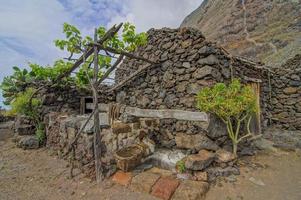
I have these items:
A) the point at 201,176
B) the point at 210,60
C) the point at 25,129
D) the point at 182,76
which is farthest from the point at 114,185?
the point at 25,129

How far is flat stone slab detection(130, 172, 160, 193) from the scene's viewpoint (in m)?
3.78

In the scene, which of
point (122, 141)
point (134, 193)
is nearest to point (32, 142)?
point (122, 141)

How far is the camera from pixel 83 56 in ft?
15.9

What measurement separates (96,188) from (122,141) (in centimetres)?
141

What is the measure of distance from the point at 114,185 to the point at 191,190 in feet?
5.69

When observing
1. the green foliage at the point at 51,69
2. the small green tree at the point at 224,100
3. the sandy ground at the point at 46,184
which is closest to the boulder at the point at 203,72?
the small green tree at the point at 224,100

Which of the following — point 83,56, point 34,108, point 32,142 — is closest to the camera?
point 83,56

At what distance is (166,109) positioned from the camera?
5980 mm

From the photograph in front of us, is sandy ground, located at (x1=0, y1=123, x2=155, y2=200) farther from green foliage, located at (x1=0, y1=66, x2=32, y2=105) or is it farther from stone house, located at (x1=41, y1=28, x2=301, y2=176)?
green foliage, located at (x1=0, y1=66, x2=32, y2=105)

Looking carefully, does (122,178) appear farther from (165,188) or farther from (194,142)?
(194,142)

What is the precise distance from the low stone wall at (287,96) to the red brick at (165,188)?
7.63m

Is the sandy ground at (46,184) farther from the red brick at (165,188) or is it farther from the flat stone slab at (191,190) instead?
the flat stone slab at (191,190)

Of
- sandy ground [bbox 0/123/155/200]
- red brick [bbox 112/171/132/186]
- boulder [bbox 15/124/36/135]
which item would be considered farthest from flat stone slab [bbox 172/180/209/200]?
boulder [bbox 15/124/36/135]

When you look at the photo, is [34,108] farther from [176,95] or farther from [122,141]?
[176,95]
